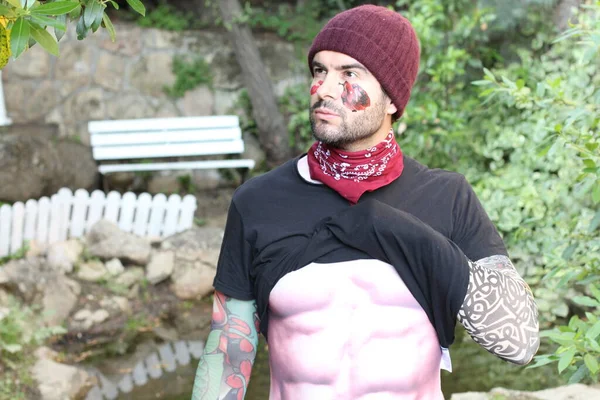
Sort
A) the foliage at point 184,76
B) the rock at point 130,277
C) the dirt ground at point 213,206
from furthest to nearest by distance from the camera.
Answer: the foliage at point 184,76
the dirt ground at point 213,206
the rock at point 130,277

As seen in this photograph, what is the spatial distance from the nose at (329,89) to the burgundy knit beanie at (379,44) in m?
0.07

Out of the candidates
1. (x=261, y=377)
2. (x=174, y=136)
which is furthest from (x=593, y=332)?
(x=174, y=136)

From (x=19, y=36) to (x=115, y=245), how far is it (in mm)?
5252

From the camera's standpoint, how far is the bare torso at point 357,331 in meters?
1.83

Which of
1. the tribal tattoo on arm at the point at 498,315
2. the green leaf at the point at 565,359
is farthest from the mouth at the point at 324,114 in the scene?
the green leaf at the point at 565,359

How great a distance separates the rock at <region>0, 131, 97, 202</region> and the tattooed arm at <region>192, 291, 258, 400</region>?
5842 millimetres

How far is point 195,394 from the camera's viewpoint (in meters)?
1.97

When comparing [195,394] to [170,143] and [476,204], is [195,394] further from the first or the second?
[170,143]

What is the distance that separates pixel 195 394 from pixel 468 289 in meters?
0.68

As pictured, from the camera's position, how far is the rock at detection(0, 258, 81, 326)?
5.80m

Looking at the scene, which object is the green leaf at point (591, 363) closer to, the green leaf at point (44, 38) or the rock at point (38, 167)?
the green leaf at point (44, 38)

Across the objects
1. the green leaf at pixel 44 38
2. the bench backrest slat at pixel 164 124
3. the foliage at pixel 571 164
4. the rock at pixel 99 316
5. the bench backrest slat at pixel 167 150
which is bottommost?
the bench backrest slat at pixel 167 150

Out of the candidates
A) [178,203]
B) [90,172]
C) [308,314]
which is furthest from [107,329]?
[308,314]

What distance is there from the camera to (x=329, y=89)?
191 cm
